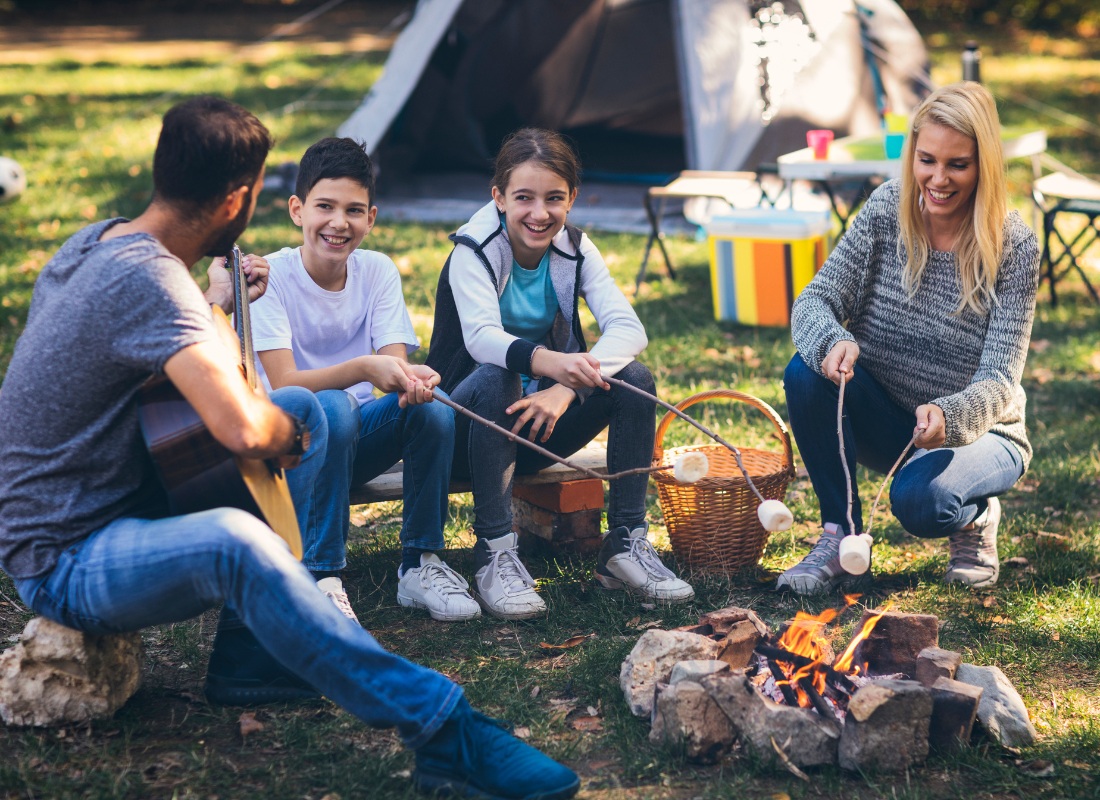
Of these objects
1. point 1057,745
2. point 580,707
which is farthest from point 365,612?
point 1057,745

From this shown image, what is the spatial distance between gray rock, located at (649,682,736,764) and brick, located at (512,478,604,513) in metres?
1.07

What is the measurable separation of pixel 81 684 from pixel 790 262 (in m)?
4.13

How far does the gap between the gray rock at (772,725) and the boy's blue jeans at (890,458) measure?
3.01ft

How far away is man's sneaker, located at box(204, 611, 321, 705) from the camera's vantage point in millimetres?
2678

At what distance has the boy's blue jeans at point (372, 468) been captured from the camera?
2939mm

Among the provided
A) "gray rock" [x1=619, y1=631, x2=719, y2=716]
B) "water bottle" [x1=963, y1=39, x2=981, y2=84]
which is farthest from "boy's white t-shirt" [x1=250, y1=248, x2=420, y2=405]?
"water bottle" [x1=963, y1=39, x2=981, y2=84]

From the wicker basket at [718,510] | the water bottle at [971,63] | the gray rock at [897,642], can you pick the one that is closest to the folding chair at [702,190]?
the water bottle at [971,63]

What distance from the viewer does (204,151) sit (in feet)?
7.29

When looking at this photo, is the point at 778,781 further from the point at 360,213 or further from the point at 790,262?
the point at 790,262

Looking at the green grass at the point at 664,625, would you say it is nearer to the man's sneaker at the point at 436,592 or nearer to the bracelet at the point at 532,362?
the man's sneaker at the point at 436,592

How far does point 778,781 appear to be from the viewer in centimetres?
241

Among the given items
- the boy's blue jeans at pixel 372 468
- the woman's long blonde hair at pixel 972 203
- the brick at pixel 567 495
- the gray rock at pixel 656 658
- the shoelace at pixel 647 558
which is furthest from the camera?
the brick at pixel 567 495

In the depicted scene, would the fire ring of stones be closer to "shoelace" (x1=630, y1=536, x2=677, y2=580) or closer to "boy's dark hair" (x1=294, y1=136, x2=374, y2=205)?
"shoelace" (x1=630, y1=536, x2=677, y2=580)

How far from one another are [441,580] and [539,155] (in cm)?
122
